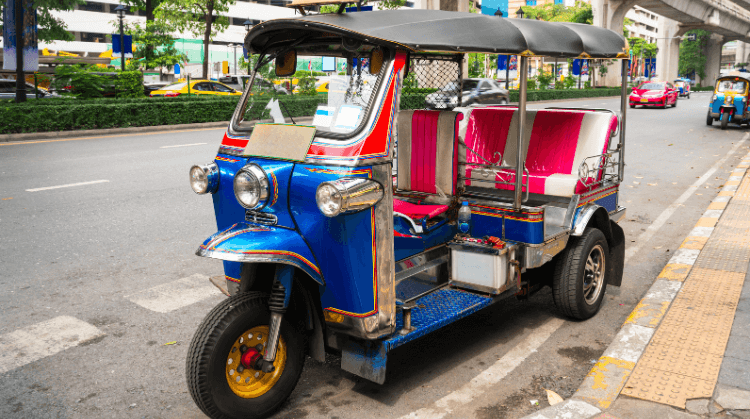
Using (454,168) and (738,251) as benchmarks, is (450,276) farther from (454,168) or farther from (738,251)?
(738,251)

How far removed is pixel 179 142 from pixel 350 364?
44.3ft

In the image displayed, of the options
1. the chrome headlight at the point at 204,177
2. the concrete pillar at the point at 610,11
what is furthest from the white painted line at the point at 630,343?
the concrete pillar at the point at 610,11

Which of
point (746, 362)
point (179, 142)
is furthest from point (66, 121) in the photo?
point (746, 362)

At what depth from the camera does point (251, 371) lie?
3.42 metres

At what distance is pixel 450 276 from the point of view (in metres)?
4.41

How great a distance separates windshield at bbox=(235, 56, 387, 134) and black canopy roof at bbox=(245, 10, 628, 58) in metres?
0.21

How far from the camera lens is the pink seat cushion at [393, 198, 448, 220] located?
4.41 meters

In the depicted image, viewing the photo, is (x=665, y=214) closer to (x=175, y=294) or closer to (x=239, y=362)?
(x=175, y=294)

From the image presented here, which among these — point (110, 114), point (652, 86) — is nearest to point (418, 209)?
point (110, 114)

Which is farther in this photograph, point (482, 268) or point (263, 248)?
point (482, 268)

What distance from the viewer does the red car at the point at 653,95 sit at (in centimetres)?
3303

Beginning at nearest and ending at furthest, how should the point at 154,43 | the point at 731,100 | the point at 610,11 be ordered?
1. the point at 731,100
2. the point at 154,43
3. the point at 610,11

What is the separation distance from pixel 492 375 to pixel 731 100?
68.4 ft

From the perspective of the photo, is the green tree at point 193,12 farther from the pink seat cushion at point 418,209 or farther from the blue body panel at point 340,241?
the blue body panel at point 340,241
